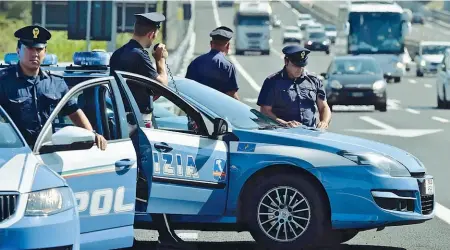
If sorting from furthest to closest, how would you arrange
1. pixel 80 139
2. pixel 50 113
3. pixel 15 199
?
pixel 50 113, pixel 80 139, pixel 15 199

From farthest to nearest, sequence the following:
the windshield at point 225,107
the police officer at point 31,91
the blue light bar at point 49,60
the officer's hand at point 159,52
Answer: the blue light bar at point 49,60 → the officer's hand at point 159,52 → the windshield at point 225,107 → the police officer at point 31,91

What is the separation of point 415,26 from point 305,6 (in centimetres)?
2207

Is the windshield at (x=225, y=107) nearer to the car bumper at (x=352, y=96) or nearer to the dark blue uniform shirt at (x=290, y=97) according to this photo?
the dark blue uniform shirt at (x=290, y=97)

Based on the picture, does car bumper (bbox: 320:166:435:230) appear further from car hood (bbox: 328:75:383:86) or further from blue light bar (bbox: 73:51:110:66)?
car hood (bbox: 328:75:383:86)

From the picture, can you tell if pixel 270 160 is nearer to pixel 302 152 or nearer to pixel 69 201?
pixel 302 152

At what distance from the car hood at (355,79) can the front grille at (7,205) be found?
25.7 metres

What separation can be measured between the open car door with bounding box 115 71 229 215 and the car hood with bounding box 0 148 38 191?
1.50 metres

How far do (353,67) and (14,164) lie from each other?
86.4ft

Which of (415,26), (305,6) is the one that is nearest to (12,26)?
(415,26)

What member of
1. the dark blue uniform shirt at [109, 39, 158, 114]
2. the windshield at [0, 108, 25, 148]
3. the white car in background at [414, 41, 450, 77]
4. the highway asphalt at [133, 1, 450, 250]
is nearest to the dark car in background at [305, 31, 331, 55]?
the highway asphalt at [133, 1, 450, 250]

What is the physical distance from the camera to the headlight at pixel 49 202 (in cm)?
711

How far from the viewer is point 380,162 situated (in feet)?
31.5

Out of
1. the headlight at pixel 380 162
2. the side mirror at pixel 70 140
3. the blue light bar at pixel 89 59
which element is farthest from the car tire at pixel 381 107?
the side mirror at pixel 70 140

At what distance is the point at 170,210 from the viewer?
918cm
